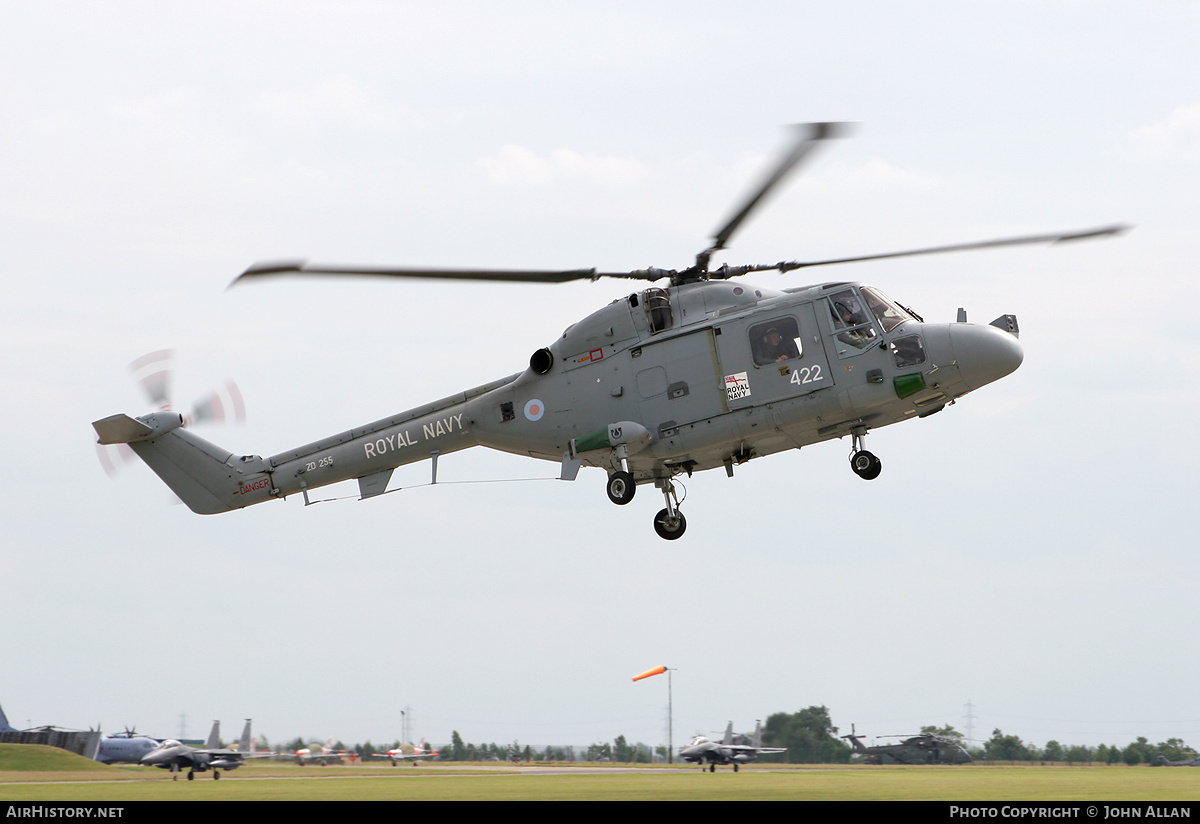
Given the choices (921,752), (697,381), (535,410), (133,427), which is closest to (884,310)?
(697,381)

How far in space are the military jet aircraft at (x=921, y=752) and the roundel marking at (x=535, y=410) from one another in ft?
236

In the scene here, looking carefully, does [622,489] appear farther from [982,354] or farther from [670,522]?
[982,354]

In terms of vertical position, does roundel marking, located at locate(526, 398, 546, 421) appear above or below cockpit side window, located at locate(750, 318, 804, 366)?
below

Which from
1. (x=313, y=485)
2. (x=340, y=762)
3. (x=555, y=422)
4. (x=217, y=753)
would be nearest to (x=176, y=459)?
(x=313, y=485)

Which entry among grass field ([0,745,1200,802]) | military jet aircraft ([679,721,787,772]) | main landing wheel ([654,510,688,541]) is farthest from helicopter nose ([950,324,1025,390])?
military jet aircraft ([679,721,787,772])

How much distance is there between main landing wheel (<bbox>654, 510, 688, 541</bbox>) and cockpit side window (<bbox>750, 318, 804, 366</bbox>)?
12.5ft

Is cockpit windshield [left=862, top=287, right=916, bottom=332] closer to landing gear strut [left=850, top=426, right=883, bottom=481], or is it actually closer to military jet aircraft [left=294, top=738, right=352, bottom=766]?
landing gear strut [left=850, top=426, right=883, bottom=481]

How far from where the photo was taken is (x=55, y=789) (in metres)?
47.2

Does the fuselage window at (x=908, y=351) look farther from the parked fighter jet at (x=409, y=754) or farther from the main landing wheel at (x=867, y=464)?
the parked fighter jet at (x=409, y=754)

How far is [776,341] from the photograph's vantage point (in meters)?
21.0

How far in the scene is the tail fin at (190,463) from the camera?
83.7 ft

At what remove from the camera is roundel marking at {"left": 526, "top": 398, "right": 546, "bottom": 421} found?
22.7 m

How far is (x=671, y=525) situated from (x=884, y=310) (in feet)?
19.6
